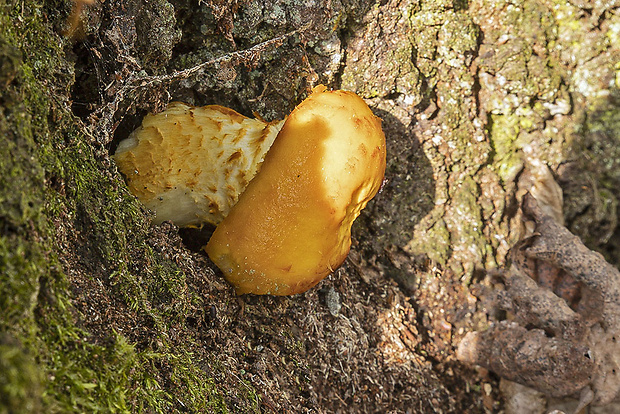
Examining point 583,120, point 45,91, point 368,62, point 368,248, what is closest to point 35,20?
point 45,91

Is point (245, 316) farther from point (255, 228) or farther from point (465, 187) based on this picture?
point (465, 187)

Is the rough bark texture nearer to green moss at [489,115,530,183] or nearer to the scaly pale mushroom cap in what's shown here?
green moss at [489,115,530,183]

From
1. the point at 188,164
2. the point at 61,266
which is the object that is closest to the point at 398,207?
the point at 188,164

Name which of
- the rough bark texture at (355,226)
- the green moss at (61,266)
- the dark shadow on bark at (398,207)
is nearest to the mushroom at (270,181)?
the rough bark texture at (355,226)

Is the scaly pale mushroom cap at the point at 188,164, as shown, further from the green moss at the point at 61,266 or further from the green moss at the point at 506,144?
the green moss at the point at 506,144

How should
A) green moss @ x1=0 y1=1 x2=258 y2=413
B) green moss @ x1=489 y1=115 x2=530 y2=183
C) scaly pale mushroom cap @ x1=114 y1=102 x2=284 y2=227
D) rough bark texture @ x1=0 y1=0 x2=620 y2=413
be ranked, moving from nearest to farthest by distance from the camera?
green moss @ x1=0 y1=1 x2=258 y2=413, rough bark texture @ x1=0 y1=0 x2=620 y2=413, scaly pale mushroom cap @ x1=114 y1=102 x2=284 y2=227, green moss @ x1=489 y1=115 x2=530 y2=183

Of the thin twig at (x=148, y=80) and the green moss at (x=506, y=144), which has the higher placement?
the thin twig at (x=148, y=80)

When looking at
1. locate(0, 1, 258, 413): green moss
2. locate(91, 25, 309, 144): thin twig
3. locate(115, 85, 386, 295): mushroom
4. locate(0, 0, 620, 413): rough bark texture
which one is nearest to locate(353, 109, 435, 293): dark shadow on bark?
locate(0, 0, 620, 413): rough bark texture
